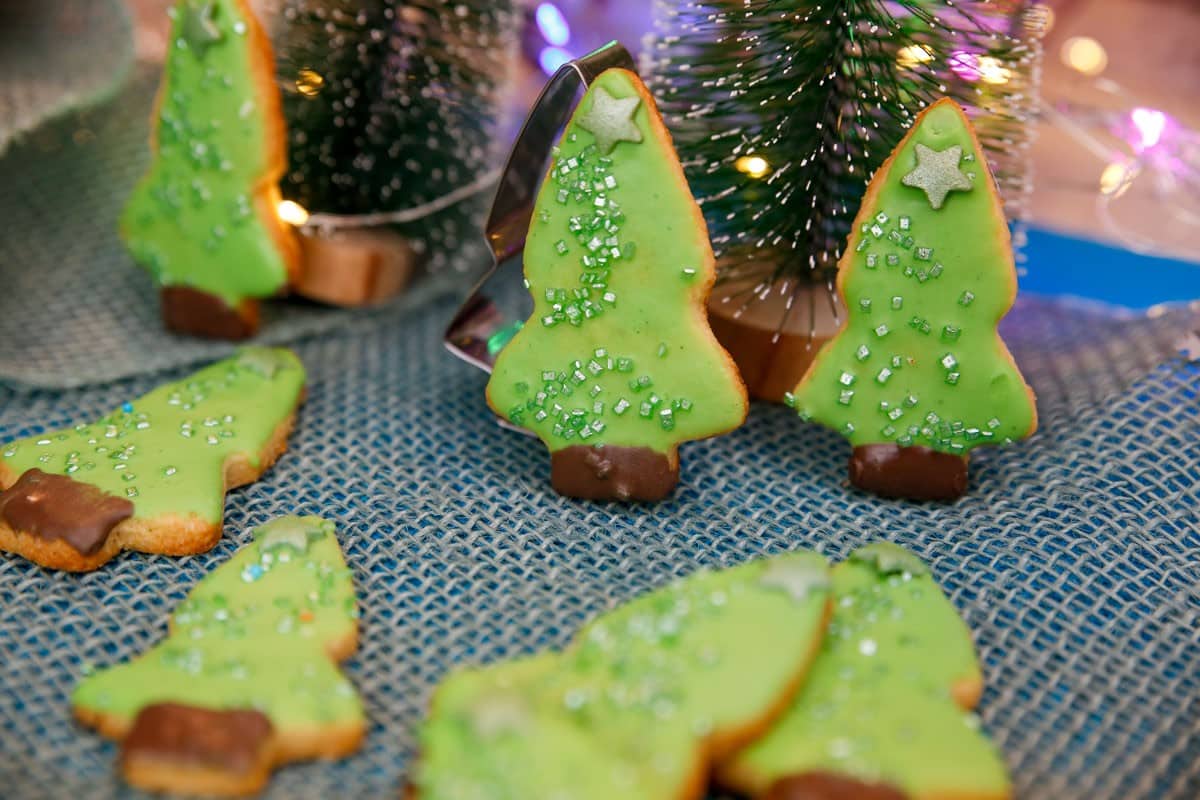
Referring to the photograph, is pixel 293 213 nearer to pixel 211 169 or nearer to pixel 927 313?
pixel 211 169

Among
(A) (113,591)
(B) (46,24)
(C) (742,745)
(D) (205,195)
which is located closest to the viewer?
(C) (742,745)

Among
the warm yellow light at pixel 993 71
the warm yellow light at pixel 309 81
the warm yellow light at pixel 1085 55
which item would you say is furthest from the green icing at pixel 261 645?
the warm yellow light at pixel 1085 55

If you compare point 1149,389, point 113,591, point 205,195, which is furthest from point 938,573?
point 205,195

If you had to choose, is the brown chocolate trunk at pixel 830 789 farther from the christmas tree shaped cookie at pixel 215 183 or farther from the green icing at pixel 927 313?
the christmas tree shaped cookie at pixel 215 183

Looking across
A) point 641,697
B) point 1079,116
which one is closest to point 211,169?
point 641,697

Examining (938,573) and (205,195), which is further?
(205,195)

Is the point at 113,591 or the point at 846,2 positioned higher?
the point at 846,2

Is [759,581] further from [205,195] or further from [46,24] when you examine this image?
[46,24]
